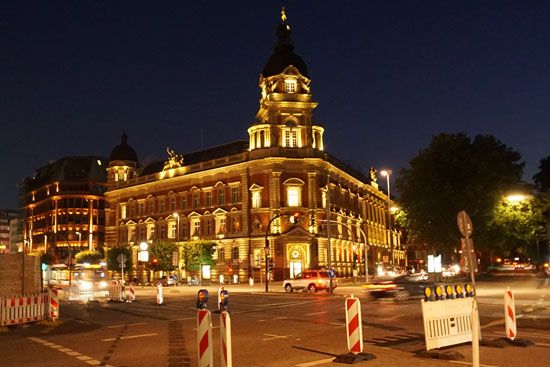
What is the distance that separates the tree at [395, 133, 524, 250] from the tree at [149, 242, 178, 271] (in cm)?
3236

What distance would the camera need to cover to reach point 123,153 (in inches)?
3772

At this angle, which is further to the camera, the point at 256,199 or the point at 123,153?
the point at 123,153

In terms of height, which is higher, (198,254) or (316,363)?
(198,254)

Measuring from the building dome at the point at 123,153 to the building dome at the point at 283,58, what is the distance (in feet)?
113

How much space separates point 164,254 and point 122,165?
28.0 meters

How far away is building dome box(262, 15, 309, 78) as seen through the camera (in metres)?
70.2

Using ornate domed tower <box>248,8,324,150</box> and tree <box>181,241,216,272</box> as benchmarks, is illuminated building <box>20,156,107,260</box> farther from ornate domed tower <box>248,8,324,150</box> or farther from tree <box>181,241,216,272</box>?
ornate domed tower <box>248,8,324,150</box>

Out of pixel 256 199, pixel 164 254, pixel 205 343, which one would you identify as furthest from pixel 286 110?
pixel 205 343

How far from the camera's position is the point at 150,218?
81.6 metres

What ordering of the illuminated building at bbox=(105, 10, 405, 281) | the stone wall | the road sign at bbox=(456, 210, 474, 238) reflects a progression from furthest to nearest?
1. the illuminated building at bbox=(105, 10, 405, 281)
2. the stone wall
3. the road sign at bbox=(456, 210, 474, 238)

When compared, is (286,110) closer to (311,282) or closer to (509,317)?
(311,282)

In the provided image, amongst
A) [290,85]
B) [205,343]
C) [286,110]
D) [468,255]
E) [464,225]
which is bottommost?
[205,343]

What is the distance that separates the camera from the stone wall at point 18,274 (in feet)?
71.4

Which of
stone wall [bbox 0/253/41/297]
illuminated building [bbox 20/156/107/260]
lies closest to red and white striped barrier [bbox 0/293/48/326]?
stone wall [bbox 0/253/41/297]
